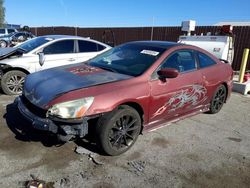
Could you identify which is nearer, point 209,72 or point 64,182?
point 64,182

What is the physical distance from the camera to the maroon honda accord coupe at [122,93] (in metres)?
3.13

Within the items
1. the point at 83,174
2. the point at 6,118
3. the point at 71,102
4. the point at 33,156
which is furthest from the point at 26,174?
the point at 6,118

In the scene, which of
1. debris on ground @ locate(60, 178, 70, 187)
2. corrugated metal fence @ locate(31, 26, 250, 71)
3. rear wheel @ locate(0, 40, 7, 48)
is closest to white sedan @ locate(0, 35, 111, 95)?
debris on ground @ locate(60, 178, 70, 187)

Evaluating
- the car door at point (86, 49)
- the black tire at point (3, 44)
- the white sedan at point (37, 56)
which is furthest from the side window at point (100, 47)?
the black tire at point (3, 44)

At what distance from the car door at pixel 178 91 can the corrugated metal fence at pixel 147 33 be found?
835 cm

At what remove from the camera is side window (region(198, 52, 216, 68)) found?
4.88 m

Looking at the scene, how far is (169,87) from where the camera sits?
404 cm

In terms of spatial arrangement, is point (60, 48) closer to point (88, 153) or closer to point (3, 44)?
point (88, 153)

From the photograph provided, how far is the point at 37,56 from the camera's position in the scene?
21.1ft

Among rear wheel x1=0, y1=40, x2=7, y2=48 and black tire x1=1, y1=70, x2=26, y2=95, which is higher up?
black tire x1=1, y1=70, x2=26, y2=95

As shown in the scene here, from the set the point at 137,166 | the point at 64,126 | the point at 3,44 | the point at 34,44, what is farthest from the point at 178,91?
the point at 3,44

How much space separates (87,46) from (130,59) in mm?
3467

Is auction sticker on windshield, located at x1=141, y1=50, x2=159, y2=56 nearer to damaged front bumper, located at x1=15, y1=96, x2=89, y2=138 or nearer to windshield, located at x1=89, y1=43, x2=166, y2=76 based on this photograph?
windshield, located at x1=89, y1=43, x2=166, y2=76

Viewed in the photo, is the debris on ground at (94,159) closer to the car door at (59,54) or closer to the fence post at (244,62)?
the car door at (59,54)
